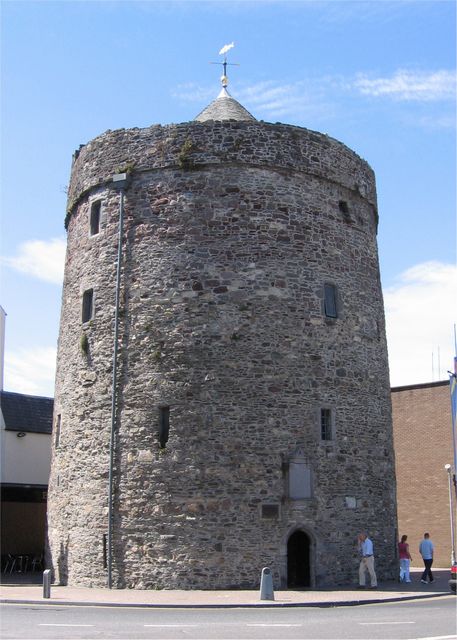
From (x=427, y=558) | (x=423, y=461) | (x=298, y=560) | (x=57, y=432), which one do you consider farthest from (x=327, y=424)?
(x=423, y=461)

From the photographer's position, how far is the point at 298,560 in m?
20.5

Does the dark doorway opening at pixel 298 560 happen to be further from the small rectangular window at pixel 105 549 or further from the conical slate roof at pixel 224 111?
the conical slate roof at pixel 224 111

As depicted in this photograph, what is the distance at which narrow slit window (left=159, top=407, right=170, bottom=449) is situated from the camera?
67.3 feet

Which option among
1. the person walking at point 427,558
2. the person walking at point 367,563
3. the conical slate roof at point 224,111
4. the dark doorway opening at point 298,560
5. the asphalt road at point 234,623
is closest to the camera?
the asphalt road at point 234,623

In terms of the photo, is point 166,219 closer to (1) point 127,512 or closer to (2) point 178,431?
(2) point 178,431

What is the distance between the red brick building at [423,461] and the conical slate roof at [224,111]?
13.6 m

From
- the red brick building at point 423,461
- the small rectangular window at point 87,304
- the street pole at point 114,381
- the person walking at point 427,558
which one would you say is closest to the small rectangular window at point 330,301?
the street pole at point 114,381

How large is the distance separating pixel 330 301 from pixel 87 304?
21.5 ft

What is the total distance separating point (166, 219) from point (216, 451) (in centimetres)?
613

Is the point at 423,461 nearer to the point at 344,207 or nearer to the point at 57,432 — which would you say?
the point at 344,207

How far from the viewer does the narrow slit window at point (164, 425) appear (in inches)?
807

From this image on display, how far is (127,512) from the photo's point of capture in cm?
2028

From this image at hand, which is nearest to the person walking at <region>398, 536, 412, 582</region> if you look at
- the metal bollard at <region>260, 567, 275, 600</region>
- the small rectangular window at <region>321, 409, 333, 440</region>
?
the small rectangular window at <region>321, 409, 333, 440</region>

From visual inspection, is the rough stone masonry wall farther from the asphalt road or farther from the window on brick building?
the asphalt road
